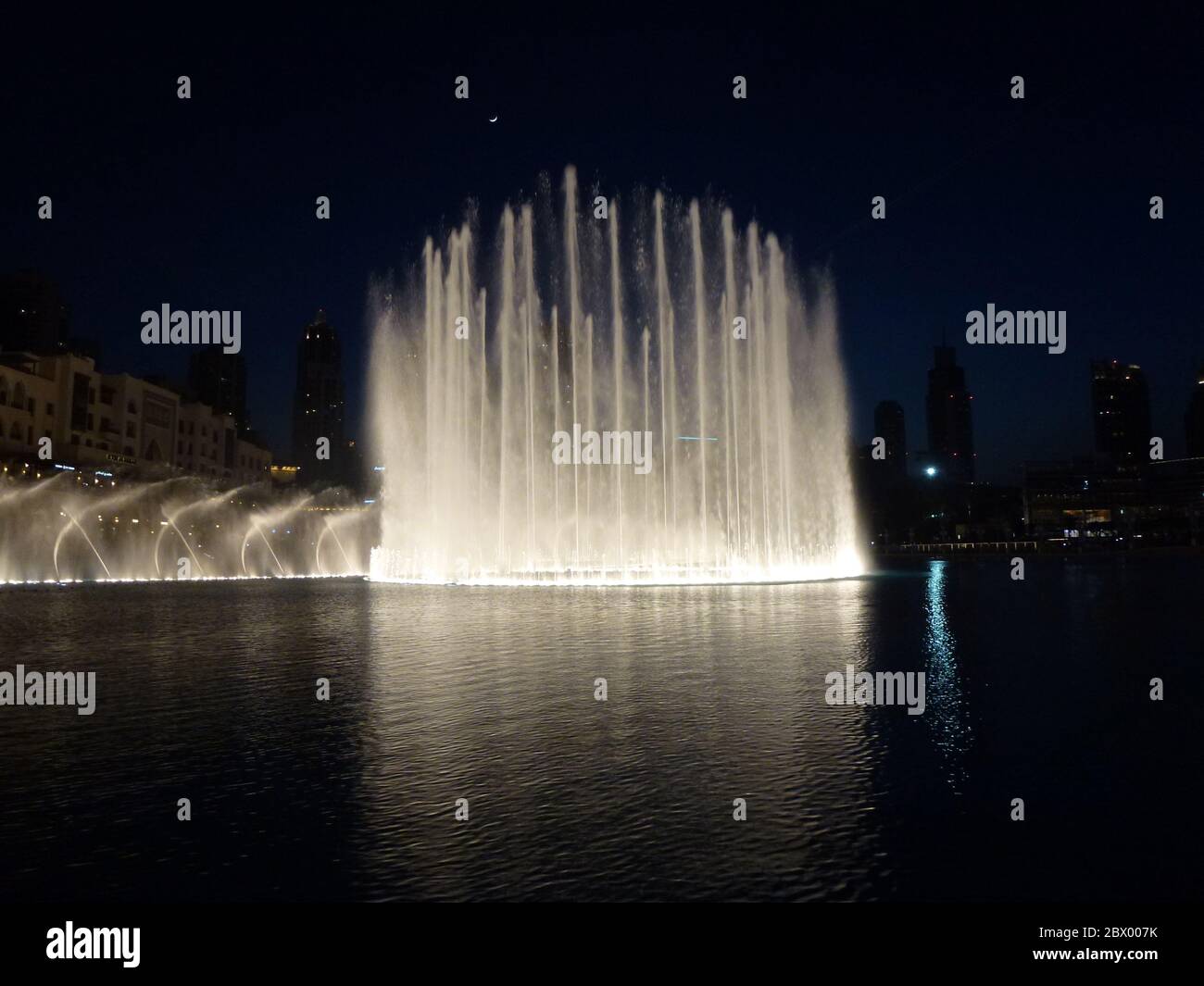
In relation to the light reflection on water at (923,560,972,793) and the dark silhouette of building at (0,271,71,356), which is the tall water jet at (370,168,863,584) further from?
the dark silhouette of building at (0,271,71,356)

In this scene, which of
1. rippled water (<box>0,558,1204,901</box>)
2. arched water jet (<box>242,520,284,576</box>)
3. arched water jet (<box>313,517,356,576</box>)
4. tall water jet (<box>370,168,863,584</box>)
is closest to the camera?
rippled water (<box>0,558,1204,901</box>)

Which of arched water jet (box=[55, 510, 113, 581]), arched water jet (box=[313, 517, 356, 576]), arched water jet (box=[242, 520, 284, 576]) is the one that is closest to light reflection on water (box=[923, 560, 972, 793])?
arched water jet (box=[55, 510, 113, 581])

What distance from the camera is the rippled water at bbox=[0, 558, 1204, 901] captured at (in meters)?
Result: 5.00

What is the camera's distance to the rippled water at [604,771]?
16.4 feet

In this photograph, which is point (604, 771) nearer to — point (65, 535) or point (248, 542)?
point (65, 535)

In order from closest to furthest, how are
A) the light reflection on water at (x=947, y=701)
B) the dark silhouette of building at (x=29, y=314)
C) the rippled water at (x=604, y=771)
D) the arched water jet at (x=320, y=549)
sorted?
the rippled water at (x=604, y=771), the light reflection on water at (x=947, y=701), the arched water jet at (x=320, y=549), the dark silhouette of building at (x=29, y=314)

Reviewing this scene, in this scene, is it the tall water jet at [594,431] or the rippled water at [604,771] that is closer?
the rippled water at [604,771]

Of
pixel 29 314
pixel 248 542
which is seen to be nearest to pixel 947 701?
pixel 248 542

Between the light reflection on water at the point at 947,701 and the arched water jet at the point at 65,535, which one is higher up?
the arched water jet at the point at 65,535

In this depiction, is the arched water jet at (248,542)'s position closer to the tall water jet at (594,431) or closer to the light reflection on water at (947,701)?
the tall water jet at (594,431)

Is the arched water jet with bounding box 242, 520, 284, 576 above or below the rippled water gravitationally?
above

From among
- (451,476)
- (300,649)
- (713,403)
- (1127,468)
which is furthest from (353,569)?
(1127,468)

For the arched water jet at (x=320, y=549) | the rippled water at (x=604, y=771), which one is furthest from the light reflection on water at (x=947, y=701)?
the arched water jet at (x=320, y=549)
